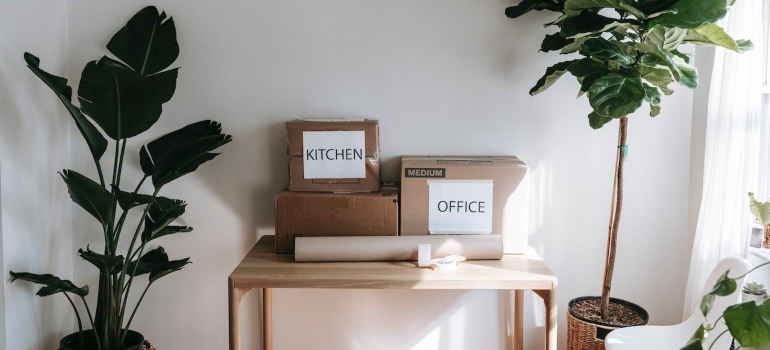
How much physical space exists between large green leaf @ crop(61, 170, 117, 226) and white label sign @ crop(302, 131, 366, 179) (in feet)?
2.29

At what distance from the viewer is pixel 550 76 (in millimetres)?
2510

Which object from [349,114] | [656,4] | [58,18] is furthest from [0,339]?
[656,4]

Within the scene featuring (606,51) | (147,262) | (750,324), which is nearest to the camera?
(750,324)

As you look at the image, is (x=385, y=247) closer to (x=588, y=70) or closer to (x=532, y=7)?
(x=588, y=70)

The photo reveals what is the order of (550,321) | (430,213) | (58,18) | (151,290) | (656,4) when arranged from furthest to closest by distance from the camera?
(151,290)
(58,18)
(430,213)
(550,321)
(656,4)

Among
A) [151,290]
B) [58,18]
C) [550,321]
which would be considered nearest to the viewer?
[550,321]

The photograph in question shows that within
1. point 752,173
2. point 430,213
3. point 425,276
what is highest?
point 752,173

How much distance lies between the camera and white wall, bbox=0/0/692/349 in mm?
2730

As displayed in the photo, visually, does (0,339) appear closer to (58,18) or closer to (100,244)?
(100,244)

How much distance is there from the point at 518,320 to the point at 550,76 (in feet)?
3.24

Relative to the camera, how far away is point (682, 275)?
9.24 ft

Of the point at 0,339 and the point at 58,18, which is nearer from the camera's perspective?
the point at 0,339

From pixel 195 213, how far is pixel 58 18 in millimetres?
937

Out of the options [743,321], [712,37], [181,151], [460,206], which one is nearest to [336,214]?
[460,206]
